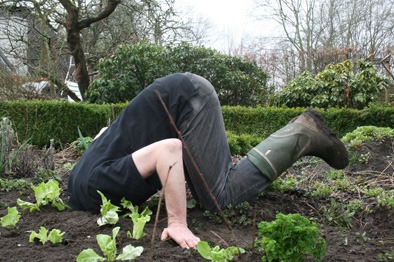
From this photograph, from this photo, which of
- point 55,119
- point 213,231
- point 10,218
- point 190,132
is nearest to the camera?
point 10,218

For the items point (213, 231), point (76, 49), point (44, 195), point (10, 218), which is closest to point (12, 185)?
point (44, 195)

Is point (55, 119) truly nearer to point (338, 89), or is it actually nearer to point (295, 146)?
point (295, 146)

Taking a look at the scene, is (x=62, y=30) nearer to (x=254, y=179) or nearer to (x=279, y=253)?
(x=254, y=179)

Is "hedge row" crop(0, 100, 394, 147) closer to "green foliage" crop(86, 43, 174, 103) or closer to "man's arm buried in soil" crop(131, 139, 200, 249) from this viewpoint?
"green foliage" crop(86, 43, 174, 103)

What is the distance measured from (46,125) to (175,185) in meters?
6.55

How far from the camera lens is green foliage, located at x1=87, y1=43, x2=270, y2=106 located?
11.0 m

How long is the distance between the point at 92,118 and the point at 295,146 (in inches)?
241

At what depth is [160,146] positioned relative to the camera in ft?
8.23

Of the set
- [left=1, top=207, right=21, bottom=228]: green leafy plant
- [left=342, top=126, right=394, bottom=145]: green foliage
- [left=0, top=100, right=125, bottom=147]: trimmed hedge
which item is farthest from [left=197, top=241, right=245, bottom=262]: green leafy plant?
[left=0, top=100, right=125, bottom=147]: trimmed hedge

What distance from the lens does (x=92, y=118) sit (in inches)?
342

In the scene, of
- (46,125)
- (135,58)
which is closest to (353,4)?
(135,58)

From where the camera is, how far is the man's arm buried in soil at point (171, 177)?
2.42 m

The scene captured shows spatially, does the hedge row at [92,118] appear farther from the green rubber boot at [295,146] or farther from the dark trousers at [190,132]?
the dark trousers at [190,132]

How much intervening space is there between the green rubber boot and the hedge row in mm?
4712
